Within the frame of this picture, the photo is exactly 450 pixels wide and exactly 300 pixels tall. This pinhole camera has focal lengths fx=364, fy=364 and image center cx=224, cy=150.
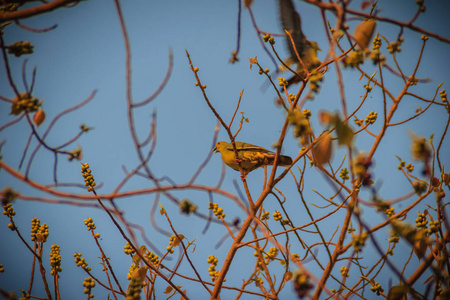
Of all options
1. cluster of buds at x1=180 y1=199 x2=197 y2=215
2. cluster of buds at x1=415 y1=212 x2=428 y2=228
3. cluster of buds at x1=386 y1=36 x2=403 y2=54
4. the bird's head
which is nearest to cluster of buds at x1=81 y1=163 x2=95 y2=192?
cluster of buds at x1=180 y1=199 x2=197 y2=215

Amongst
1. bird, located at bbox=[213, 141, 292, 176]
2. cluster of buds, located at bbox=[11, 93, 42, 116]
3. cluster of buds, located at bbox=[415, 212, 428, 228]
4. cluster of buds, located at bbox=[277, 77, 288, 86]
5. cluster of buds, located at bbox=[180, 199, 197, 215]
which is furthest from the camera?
bird, located at bbox=[213, 141, 292, 176]

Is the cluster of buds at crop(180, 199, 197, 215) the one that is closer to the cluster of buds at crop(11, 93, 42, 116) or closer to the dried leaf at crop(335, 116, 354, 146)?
the dried leaf at crop(335, 116, 354, 146)

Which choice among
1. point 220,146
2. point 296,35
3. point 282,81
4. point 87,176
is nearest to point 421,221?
point 282,81

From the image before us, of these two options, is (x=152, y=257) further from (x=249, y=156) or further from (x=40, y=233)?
(x=249, y=156)

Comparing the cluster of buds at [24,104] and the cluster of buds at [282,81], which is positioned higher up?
the cluster of buds at [282,81]

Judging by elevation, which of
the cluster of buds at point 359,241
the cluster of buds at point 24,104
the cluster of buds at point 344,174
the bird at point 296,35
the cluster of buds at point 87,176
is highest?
the bird at point 296,35

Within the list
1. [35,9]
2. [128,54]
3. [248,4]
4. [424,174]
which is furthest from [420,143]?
[35,9]

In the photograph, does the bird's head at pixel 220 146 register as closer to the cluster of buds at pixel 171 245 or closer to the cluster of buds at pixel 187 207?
the cluster of buds at pixel 171 245

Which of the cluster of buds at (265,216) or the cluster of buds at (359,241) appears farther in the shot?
the cluster of buds at (265,216)

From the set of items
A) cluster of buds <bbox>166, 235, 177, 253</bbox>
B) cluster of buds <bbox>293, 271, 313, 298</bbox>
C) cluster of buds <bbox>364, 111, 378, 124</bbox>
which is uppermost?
cluster of buds <bbox>364, 111, 378, 124</bbox>

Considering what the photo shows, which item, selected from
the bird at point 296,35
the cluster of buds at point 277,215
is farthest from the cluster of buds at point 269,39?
the cluster of buds at point 277,215

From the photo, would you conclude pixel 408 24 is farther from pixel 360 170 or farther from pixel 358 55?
pixel 360 170

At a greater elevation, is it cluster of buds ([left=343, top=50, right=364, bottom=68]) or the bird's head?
the bird's head

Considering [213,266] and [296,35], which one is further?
[296,35]
